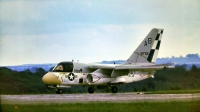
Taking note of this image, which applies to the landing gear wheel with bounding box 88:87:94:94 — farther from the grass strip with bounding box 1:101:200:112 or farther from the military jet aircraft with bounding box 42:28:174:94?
the grass strip with bounding box 1:101:200:112

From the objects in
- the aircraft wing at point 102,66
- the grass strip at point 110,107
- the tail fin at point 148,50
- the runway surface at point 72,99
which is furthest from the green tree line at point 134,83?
the grass strip at point 110,107

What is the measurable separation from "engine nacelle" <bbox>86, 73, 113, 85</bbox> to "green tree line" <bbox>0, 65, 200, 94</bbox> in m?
1.48

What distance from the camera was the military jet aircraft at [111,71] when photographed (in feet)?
93.6

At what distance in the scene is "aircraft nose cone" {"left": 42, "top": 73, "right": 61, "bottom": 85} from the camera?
1091 inches

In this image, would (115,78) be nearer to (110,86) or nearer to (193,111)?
(110,86)

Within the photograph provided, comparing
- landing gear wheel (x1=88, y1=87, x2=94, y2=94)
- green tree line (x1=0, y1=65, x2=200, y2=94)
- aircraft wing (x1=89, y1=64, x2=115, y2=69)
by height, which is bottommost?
landing gear wheel (x1=88, y1=87, x2=94, y2=94)

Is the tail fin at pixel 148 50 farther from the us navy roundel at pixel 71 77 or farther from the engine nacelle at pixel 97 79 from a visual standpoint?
the us navy roundel at pixel 71 77

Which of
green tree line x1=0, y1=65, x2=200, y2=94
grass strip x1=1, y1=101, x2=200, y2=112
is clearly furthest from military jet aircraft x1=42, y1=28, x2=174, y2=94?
grass strip x1=1, y1=101, x2=200, y2=112

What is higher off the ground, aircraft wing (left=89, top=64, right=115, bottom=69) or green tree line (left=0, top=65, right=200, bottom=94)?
aircraft wing (left=89, top=64, right=115, bottom=69)

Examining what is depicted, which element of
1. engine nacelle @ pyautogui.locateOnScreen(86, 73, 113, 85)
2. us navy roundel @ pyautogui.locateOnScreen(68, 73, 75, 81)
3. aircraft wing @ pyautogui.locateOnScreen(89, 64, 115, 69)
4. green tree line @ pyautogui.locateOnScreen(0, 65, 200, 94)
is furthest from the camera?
aircraft wing @ pyautogui.locateOnScreen(89, 64, 115, 69)

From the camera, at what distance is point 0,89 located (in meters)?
20.3

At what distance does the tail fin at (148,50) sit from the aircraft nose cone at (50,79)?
477cm

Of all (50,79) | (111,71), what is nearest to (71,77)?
(50,79)

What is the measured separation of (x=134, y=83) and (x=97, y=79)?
2741 millimetres
